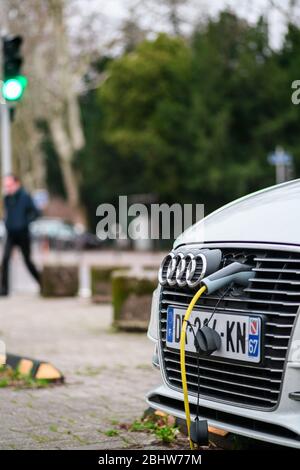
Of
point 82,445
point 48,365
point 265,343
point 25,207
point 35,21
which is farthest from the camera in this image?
point 35,21

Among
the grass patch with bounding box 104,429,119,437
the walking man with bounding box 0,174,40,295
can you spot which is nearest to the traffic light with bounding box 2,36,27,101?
the walking man with bounding box 0,174,40,295

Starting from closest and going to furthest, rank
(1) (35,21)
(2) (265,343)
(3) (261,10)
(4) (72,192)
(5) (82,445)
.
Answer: (2) (265,343), (5) (82,445), (3) (261,10), (1) (35,21), (4) (72,192)

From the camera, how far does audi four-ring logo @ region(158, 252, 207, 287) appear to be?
3543mm

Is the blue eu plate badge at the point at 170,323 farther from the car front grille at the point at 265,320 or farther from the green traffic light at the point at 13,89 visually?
the green traffic light at the point at 13,89

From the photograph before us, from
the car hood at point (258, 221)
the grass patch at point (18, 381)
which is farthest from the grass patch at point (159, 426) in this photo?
the grass patch at point (18, 381)

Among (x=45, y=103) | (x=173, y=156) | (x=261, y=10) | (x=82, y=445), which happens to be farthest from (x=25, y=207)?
(x=173, y=156)

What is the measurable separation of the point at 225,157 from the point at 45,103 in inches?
366

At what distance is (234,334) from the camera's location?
3.37 meters

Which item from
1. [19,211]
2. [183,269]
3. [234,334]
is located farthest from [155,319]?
[19,211]

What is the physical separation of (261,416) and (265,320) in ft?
1.21

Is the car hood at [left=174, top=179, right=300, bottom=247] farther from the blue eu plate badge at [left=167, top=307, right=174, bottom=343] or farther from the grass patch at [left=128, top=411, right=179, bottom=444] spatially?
the grass patch at [left=128, top=411, right=179, bottom=444]

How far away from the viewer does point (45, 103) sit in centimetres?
4131

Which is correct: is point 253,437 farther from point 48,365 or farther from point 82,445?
point 48,365

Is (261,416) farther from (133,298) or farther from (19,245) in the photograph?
(19,245)
